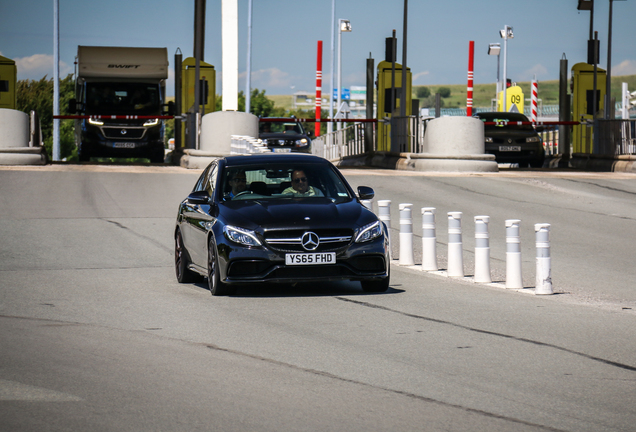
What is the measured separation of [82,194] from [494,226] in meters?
8.74

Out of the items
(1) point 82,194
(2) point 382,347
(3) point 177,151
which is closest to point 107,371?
(2) point 382,347

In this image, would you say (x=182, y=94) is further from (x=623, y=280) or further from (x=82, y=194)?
(x=623, y=280)

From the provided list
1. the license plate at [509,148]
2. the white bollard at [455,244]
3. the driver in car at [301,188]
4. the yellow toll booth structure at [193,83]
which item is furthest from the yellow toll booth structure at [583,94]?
the driver in car at [301,188]

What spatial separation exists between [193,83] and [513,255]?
2540 cm

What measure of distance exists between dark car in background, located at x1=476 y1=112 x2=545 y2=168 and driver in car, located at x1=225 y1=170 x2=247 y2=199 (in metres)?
20.4

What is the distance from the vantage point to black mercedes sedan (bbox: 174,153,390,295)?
984cm

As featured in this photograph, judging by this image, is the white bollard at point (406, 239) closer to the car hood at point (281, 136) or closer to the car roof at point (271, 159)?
the car roof at point (271, 159)

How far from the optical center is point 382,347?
738 centimetres

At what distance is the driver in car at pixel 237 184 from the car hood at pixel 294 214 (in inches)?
11.8

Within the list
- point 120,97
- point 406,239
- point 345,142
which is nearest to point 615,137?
point 120,97

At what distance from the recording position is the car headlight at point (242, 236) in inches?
388

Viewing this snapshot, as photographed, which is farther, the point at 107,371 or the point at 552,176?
the point at 552,176

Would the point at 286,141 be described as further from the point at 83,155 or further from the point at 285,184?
the point at 285,184

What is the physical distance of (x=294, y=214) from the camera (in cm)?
1002
